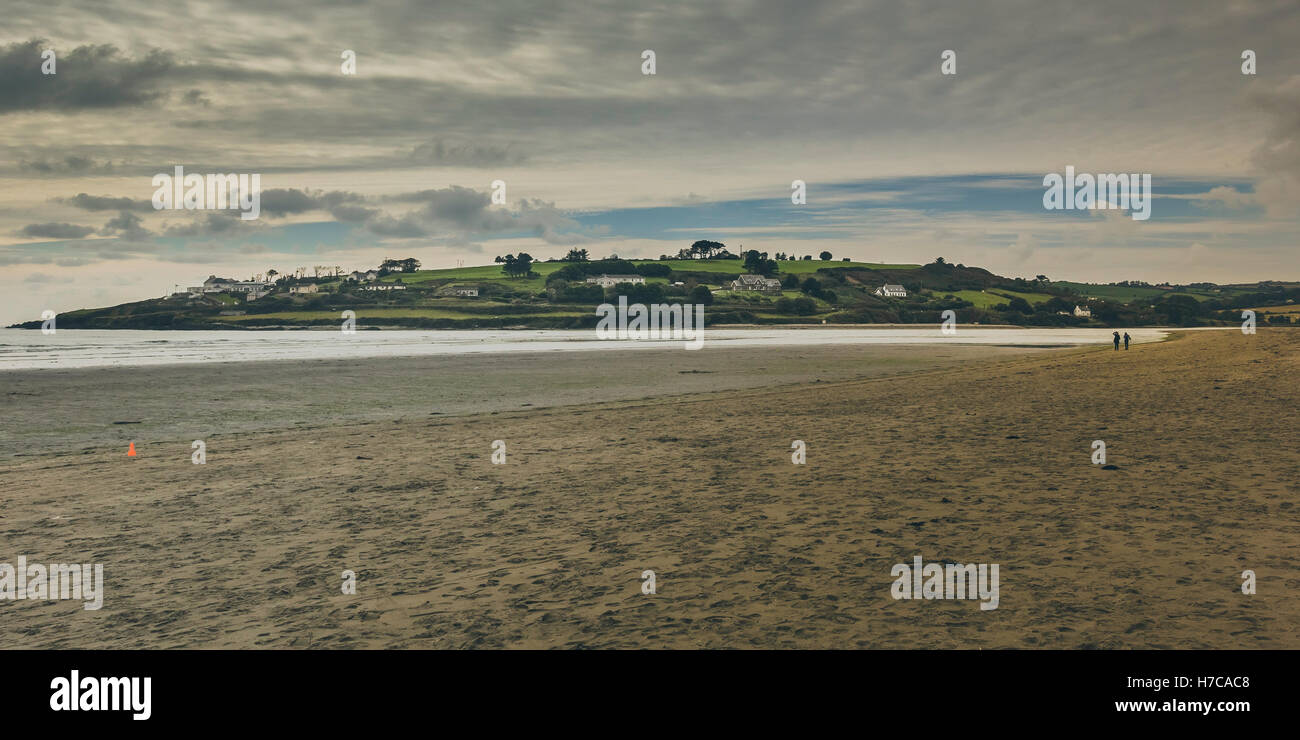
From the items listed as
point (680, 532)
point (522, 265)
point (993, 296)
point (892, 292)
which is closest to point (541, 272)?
point (522, 265)

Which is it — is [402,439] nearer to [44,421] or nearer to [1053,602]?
[44,421]

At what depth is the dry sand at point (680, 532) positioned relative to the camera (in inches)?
278

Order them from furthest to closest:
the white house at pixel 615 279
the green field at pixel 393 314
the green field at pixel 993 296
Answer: the white house at pixel 615 279
the green field at pixel 993 296
the green field at pixel 393 314

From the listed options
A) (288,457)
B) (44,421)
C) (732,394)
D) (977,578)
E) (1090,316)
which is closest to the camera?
(977,578)

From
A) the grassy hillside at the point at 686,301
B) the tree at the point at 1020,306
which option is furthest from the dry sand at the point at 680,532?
the tree at the point at 1020,306

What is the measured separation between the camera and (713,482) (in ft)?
44.7

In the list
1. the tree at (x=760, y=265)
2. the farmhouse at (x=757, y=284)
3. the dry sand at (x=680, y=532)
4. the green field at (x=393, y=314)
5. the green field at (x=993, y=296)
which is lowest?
the dry sand at (x=680, y=532)

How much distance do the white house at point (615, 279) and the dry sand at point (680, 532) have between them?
148m

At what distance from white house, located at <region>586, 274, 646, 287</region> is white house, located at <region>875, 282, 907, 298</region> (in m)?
52.3

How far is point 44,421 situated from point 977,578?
25.9 meters

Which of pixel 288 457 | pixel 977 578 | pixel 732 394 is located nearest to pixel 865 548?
pixel 977 578

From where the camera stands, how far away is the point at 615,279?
172000mm

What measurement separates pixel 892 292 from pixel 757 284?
3073 centimetres

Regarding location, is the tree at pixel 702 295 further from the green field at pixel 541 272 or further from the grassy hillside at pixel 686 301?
the green field at pixel 541 272
